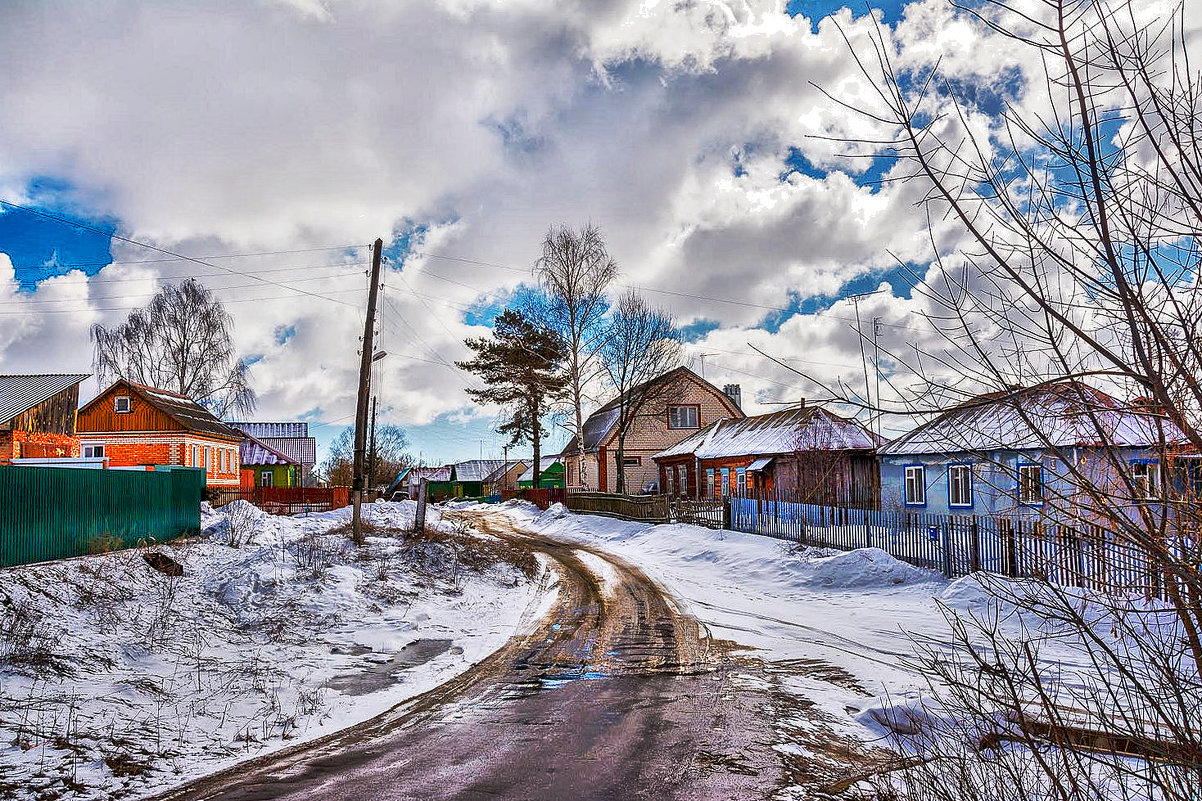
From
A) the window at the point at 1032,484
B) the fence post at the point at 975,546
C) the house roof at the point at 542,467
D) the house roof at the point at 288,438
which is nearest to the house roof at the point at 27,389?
the fence post at the point at 975,546

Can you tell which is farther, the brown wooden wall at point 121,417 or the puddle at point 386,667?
the brown wooden wall at point 121,417

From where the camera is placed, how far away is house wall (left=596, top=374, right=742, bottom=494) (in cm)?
4906

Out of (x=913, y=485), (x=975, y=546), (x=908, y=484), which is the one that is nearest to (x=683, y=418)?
(x=908, y=484)

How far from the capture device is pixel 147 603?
11203mm

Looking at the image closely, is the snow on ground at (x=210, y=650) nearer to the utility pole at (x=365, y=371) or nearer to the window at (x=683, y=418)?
the utility pole at (x=365, y=371)

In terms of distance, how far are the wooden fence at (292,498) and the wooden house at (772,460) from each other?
16.4 m

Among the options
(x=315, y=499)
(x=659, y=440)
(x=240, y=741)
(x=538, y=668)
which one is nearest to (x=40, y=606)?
(x=240, y=741)

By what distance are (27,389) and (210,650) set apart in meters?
26.5

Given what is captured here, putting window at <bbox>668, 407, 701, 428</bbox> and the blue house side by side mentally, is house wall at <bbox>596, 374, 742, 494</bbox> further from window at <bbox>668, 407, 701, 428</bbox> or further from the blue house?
the blue house

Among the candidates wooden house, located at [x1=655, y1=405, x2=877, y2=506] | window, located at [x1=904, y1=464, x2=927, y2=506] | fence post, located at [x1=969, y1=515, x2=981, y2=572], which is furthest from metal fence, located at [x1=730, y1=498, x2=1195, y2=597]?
window, located at [x1=904, y1=464, x2=927, y2=506]

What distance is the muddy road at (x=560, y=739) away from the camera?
5.63 metres

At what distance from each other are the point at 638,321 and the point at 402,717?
101 ft

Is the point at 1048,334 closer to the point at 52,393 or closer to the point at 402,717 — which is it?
the point at 402,717

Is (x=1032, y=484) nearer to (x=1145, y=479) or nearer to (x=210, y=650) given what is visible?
(x=1145, y=479)
